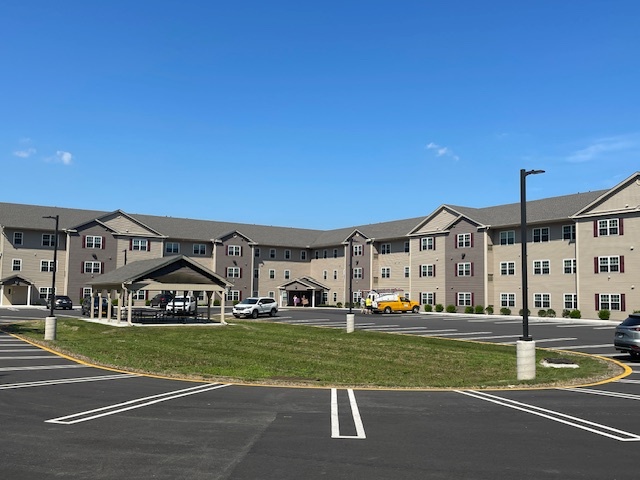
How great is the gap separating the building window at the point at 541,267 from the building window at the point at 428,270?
11602 millimetres

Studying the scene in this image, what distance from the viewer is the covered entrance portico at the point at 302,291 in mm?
73625

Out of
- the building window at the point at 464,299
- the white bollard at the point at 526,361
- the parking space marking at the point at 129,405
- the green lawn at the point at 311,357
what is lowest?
the green lawn at the point at 311,357

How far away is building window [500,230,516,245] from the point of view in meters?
54.6

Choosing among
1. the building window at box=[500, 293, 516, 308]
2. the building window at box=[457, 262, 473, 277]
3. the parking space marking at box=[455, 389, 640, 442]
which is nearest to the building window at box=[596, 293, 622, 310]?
the building window at box=[500, 293, 516, 308]

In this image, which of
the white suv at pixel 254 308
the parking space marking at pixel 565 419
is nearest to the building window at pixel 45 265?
the white suv at pixel 254 308

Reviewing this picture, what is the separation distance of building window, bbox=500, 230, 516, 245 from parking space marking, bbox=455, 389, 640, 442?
4400cm

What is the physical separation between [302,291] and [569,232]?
119 feet

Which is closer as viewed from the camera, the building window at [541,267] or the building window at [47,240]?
the building window at [541,267]

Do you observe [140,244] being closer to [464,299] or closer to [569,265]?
[464,299]

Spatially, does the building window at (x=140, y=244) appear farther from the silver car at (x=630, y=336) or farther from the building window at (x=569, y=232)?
the silver car at (x=630, y=336)

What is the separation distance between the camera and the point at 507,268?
54906 mm

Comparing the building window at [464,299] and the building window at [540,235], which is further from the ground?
the building window at [540,235]

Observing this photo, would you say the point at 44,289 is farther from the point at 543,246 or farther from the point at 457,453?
the point at 457,453

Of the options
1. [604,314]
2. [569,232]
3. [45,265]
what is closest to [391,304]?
[569,232]
